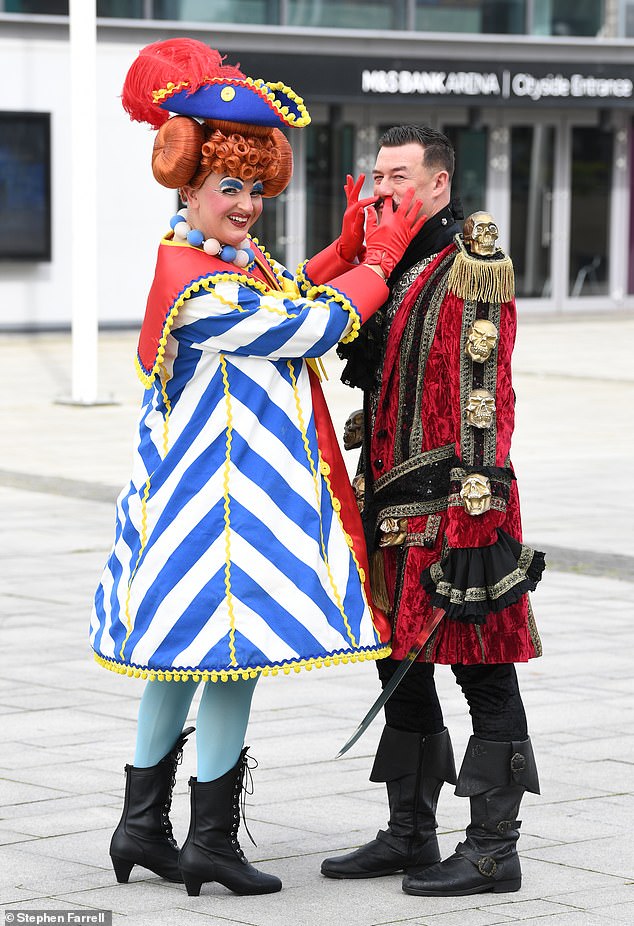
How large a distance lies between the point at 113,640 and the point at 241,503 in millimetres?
Result: 463

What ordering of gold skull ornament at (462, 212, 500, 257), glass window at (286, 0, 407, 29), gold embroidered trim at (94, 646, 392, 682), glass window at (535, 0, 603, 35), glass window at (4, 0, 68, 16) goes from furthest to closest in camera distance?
glass window at (535, 0, 603, 35) → glass window at (286, 0, 407, 29) → glass window at (4, 0, 68, 16) → gold skull ornament at (462, 212, 500, 257) → gold embroidered trim at (94, 646, 392, 682)

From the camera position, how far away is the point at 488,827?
4.29m

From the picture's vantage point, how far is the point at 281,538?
4.06 metres

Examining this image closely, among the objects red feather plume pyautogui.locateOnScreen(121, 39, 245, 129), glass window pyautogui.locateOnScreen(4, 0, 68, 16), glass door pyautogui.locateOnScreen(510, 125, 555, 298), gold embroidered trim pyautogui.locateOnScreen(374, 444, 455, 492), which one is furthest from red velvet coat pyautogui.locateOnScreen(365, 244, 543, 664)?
glass door pyautogui.locateOnScreen(510, 125, 555, 298)

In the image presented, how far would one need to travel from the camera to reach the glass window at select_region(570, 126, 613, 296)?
26.5m

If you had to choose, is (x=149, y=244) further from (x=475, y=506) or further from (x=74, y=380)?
(x=475, y=506)

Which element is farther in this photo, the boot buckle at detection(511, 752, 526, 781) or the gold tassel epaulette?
the boot buckle at detection(511, 752, 526, 781)

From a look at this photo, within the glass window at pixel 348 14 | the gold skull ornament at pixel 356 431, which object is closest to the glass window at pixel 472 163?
the glass window at pixel 348 14

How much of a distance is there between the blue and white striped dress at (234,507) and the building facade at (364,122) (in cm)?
1767

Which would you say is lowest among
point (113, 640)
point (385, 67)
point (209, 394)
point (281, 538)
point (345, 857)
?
point (345, 857)

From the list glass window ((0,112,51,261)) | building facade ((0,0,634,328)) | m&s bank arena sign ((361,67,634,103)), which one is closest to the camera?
glass window ((0,112,51,261))

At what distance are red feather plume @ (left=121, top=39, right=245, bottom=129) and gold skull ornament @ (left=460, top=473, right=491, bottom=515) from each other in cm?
111

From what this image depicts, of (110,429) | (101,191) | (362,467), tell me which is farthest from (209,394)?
(101,191)

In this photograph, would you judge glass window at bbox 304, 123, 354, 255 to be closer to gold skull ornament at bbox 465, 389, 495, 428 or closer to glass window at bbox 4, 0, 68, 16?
glass window at bbox 4, 0, 68, 16
